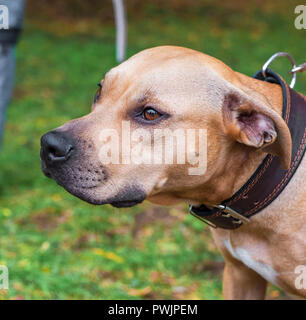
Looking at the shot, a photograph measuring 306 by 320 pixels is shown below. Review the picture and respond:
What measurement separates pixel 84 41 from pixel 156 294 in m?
9.74

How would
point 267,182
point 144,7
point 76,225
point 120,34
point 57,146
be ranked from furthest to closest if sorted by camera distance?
1. point 144,7
2. point 76,225
3. point 120,34
4. point 267,182
5. point 57,146

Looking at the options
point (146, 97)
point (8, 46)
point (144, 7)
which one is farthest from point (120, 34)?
point (144, 7)

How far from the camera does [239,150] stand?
2725mm

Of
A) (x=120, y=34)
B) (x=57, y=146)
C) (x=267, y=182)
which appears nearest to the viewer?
(x=57, y=146)

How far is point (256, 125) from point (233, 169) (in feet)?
0.94

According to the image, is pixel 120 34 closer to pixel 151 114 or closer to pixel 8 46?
pixel 8 46

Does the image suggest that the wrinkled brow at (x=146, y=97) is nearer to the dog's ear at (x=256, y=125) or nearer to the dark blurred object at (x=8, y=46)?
the dog's ear at (x=256, y=125)

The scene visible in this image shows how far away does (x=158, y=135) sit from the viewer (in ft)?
8.50

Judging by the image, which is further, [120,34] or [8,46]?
[8,46]

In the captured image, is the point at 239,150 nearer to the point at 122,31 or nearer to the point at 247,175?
the point at 247,175

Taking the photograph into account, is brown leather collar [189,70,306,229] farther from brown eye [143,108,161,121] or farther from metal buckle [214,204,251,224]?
brown eye [143,108,161,121]

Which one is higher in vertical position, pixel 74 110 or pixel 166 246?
pixel 74 110

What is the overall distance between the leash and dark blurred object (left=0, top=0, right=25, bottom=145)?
266cm
